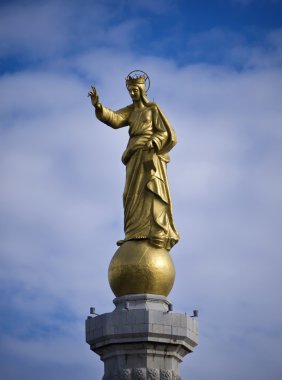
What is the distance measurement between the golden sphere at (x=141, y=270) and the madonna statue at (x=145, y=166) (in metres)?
0.34

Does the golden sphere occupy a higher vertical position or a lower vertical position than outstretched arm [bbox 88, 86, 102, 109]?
lower

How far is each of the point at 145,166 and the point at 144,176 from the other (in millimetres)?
284

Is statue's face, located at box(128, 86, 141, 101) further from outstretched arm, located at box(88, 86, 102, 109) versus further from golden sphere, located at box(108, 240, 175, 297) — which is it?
golden sphere, located at box(108, 240, 175, 297)

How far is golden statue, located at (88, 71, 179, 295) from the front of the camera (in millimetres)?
23688

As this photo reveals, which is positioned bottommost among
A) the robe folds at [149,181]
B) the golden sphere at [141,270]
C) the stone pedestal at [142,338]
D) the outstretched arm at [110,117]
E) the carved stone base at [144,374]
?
the carved stone base at [144,374]

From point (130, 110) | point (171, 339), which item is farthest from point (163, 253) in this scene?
point (130, 110)

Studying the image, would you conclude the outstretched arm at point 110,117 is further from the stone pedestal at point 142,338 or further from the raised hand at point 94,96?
the stone pedestal at point 142,338

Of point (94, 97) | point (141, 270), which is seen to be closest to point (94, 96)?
point (94, 97)

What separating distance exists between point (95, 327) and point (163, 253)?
8.85 ft

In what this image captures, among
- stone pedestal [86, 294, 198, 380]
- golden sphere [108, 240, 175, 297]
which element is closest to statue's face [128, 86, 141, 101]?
golden sphere [108, 240, 175, 297]

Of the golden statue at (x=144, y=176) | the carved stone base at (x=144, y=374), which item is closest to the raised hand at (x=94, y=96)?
the golden statue at (x=144, y=176)

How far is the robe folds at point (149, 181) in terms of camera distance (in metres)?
23.9

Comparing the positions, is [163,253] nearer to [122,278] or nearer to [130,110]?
[122,278]

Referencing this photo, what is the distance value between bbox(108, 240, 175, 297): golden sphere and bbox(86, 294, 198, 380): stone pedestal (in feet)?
0.95
